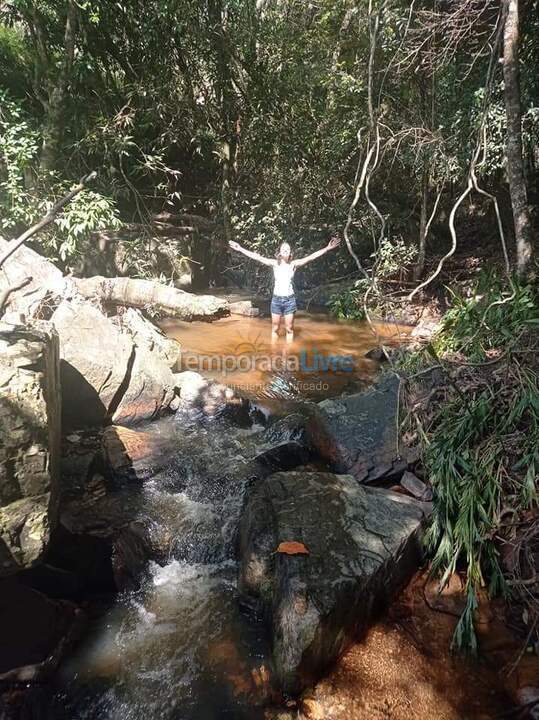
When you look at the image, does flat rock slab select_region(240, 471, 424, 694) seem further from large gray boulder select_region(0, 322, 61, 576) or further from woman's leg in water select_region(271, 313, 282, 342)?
woman's leg in water select_region(271, 313, 282, 342)

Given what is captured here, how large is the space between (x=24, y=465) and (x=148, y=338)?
3.70 m

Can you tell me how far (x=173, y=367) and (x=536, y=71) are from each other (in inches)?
287

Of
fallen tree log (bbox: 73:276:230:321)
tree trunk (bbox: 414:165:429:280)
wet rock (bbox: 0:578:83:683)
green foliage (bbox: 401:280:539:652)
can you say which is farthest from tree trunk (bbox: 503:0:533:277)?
wet rock (bbox: 0:578:83:683)

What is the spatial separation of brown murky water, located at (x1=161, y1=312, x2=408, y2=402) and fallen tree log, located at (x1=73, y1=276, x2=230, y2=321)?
634 mm

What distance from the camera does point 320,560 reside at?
274 cm

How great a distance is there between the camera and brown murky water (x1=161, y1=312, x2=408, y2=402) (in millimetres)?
5934

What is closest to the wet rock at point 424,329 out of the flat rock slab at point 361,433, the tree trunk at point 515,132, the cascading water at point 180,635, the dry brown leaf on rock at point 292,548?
the tree trunk at point 515,132

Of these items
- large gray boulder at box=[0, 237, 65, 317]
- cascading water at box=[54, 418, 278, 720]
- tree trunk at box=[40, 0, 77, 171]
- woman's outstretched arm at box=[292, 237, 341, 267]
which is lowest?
cascading water at box=[54, 418, 278, 720]

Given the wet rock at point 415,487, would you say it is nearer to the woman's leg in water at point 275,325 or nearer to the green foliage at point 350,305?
the woman's leg in water at point 275,325

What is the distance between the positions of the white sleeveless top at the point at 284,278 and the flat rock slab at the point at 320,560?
416 cm

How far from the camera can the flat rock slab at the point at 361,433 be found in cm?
395

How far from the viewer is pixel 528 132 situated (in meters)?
7.33

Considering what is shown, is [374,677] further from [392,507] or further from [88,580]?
[88,580]

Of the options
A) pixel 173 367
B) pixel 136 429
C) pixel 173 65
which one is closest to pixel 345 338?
pixel 173 367
